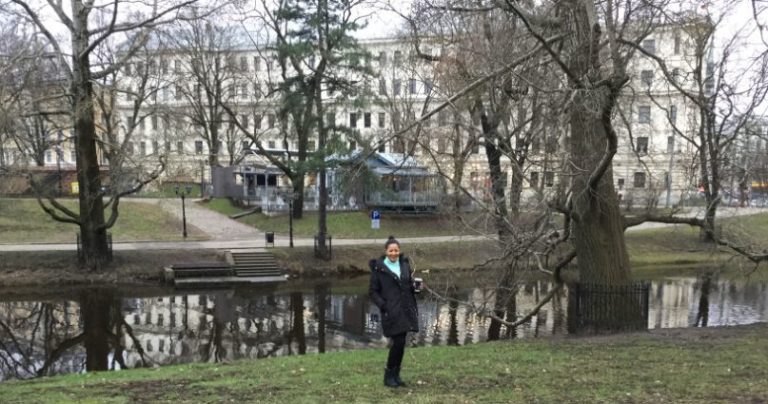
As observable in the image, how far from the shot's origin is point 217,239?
106ft

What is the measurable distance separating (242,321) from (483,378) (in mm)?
11882

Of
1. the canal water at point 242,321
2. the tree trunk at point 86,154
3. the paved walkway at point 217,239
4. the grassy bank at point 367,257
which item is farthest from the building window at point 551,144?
the tree trunk at point 86,154

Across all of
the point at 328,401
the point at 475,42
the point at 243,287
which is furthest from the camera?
the point at 243,287

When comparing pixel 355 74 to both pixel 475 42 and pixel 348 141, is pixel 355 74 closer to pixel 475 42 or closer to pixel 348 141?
pixel 348 141

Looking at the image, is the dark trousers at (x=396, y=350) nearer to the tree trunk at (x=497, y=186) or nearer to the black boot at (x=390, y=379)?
the black boot at (x=390, y=379)

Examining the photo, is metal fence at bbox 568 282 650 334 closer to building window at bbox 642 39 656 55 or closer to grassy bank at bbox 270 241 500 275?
building window at bbox 642 39 656 55

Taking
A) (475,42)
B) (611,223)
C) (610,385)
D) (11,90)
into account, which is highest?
(475,42)

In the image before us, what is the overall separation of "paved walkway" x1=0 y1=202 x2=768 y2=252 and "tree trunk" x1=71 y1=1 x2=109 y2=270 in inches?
114

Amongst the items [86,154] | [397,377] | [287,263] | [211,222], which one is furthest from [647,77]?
[211,222]

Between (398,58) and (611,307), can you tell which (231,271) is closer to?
(398,58)

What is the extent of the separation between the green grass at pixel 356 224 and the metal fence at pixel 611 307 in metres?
22.1

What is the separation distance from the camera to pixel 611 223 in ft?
40.4

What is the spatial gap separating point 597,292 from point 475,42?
10.4 metres

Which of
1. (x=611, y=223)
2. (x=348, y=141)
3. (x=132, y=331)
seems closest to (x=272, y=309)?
(x=132, y=331)
